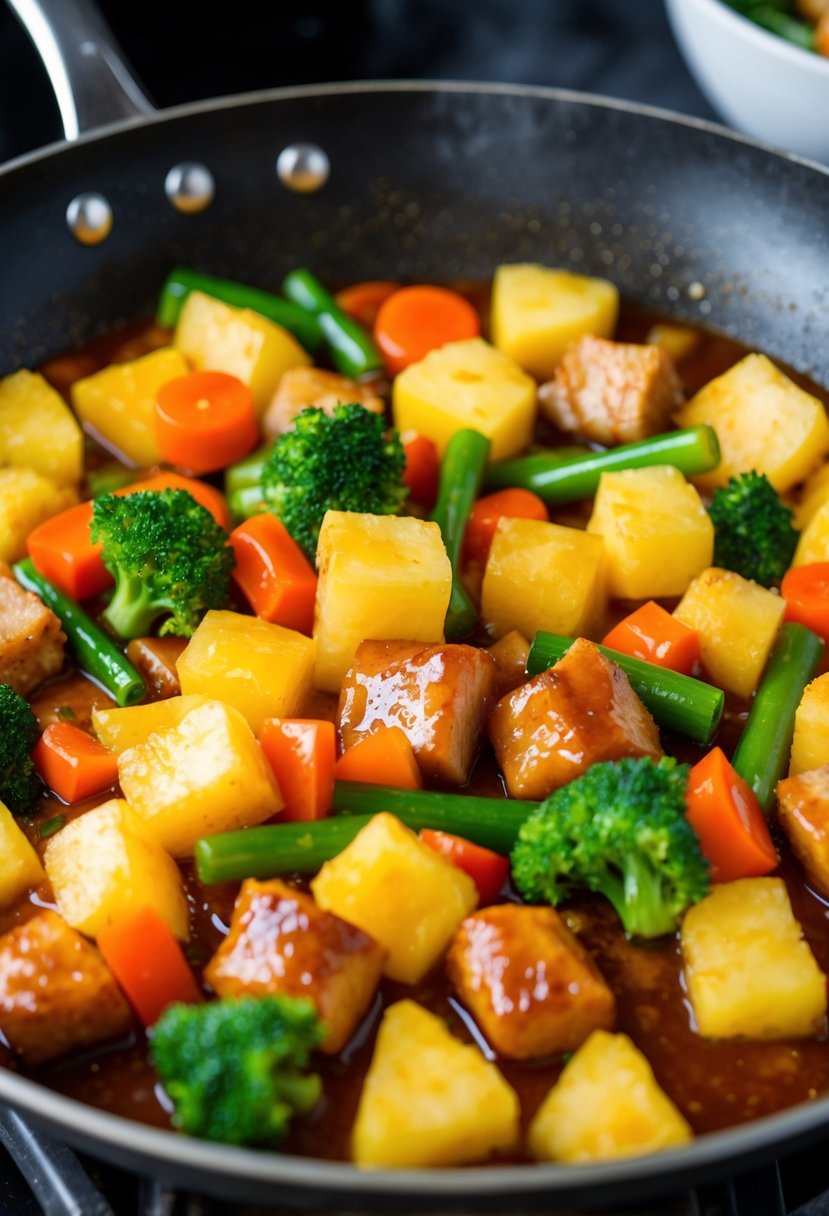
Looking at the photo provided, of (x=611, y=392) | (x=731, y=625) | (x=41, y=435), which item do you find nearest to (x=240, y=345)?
(x=41, y=435)

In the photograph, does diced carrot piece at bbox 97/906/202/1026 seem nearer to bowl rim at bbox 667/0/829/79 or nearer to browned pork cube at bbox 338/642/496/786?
browned pork cube at bbox 338/642/496/786

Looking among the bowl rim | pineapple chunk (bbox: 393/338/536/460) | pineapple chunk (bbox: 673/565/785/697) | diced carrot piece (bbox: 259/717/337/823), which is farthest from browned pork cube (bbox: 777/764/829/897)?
the bowl rim

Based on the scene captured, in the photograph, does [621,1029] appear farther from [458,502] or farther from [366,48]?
[366,48]

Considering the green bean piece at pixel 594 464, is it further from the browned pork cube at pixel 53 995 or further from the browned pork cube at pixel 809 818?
the browned pork cube at pixel 53 995

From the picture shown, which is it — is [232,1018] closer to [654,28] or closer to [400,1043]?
[400,1043]

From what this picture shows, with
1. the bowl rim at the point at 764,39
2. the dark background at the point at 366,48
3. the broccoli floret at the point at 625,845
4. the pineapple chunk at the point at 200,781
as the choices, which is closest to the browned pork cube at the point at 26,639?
the pineapple chunk at the point at 200,781

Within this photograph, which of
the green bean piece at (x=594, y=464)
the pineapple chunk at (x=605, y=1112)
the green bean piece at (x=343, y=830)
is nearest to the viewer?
the pineapple chunk at (x=605, y=1112)

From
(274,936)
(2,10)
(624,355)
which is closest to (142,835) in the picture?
(274,936)
